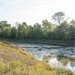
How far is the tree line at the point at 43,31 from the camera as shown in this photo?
10594cm

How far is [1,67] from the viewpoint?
13.3m

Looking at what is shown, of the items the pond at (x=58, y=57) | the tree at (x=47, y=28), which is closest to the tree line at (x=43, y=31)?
the tree at (x=47, y=28)

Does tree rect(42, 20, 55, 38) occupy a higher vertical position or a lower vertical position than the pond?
higher

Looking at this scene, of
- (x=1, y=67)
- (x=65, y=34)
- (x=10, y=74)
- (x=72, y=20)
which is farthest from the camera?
(x=72, y=20)

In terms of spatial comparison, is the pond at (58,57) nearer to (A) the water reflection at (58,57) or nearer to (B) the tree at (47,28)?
(A) the water reflection at (58,57)

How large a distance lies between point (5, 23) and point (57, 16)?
1346 inches

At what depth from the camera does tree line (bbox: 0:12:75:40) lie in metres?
106

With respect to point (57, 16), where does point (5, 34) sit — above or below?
below

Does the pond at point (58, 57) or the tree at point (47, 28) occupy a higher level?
the tree at point (47, 28)

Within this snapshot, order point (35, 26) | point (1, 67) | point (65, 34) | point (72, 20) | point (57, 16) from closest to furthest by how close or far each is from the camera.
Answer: point (1, 67), point (65, 34), point (72, 20), point (35, 26), point (57, 16)

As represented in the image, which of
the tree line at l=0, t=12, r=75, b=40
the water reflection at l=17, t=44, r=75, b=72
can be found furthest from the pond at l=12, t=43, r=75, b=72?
the tree line at l=0, t=12, r=75, b=40

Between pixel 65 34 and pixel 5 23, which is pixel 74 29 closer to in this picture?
pixel 65 34

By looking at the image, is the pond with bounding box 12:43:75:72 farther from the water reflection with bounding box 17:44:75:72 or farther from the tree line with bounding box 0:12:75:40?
the tree line with bounding box 0:12:75:40

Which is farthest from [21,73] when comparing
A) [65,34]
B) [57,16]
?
[57,16]
